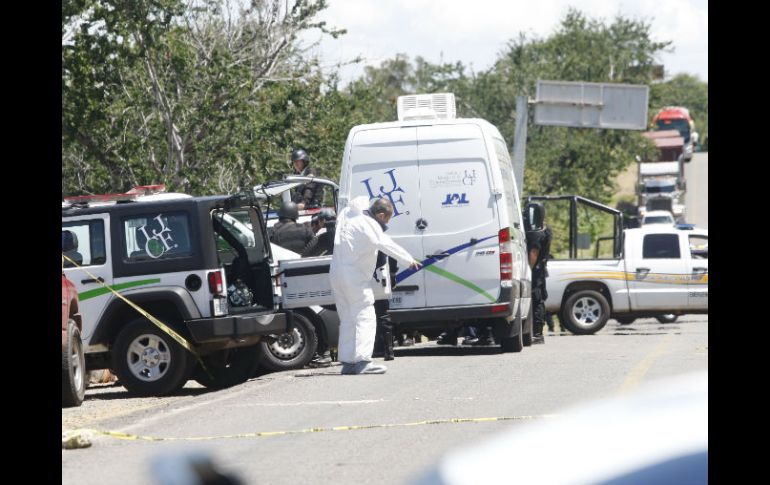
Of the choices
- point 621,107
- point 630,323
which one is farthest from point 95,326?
point 621,107

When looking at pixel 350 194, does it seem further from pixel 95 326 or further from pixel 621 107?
pixel 621 107

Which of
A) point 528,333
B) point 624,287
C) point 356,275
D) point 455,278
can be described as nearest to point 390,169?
point 455,278

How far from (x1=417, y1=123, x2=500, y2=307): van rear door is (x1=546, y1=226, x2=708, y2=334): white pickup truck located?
7.86 metres

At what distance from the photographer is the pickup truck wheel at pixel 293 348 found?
49.5 feet

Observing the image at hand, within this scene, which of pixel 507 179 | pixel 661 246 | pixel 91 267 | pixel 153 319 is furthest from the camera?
pixel 661 246

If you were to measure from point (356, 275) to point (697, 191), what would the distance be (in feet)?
247

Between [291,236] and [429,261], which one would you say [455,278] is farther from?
[291,236]

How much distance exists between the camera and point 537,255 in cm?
2045

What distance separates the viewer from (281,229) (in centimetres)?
1617

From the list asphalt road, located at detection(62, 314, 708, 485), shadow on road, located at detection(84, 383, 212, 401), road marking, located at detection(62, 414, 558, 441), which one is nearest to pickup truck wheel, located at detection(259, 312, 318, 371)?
asphalt road, located at detection(62, 314, 708, 485)

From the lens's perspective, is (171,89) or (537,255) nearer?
(537,255)

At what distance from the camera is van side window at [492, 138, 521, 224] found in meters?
16.8
